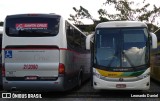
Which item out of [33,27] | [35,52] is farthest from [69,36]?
[35,52]

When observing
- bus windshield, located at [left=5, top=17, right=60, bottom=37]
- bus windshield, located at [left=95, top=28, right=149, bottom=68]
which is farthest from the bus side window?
bus windshield, located at [left=95, top=28, right=149, bottom=68]

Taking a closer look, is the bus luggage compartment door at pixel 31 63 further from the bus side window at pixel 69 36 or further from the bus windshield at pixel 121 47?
the bus windshield at pixel 121 47

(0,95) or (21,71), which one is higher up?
(21,71)

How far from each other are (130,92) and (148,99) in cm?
248

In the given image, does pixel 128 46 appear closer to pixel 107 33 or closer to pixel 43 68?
pixel 107 33

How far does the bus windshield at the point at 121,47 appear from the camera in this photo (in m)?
14.5

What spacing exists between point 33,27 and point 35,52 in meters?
0.97

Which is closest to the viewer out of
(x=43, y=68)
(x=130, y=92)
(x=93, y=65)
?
(x=43, y=68)

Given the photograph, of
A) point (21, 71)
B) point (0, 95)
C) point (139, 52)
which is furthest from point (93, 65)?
point (0, 95)

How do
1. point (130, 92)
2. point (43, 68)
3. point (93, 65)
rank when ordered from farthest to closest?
point (130, 92) → point (93, 65) → point (43, 68)

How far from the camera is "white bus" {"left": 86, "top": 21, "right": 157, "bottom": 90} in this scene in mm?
14172

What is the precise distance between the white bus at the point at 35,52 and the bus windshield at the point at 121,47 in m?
1.48

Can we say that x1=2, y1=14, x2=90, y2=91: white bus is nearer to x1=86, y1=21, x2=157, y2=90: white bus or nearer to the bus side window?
the bus side window

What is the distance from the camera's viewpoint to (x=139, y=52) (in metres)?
14.6
